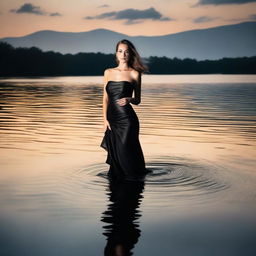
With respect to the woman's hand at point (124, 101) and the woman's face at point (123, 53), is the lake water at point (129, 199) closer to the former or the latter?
the woman's hand at point (124, 101)

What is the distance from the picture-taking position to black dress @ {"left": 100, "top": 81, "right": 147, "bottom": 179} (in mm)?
8375

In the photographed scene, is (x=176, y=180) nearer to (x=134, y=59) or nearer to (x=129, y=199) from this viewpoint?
(x=129, y=199)

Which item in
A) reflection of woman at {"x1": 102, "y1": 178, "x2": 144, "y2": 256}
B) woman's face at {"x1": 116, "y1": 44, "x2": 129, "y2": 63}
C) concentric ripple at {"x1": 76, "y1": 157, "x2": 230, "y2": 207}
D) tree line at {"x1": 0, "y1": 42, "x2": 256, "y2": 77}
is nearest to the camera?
reflection of woman at {"x1": 102, "y1": 178, "x2": 144, "y2": 256}

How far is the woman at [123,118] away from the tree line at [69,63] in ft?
323

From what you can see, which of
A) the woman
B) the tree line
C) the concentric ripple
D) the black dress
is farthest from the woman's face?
the tree line

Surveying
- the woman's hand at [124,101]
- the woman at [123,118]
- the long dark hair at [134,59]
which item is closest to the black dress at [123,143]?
the woman at [123,118]

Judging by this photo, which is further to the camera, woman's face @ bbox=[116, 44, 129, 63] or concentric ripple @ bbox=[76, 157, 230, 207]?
woman's face @ bbox=[116, 44, 129, 63]

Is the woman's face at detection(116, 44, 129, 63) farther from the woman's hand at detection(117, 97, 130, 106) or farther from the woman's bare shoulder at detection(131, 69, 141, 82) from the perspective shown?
the woman's hand at detection(117, 97, 130, 106)

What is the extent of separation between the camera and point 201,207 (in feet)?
21.2

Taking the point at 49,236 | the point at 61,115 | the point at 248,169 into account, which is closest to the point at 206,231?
the point at 49,236

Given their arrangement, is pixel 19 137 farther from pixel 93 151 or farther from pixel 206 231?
pixel 206 231

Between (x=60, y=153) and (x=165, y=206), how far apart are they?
4.74m

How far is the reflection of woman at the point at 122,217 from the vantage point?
498 cm

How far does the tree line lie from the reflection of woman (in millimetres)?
99718
